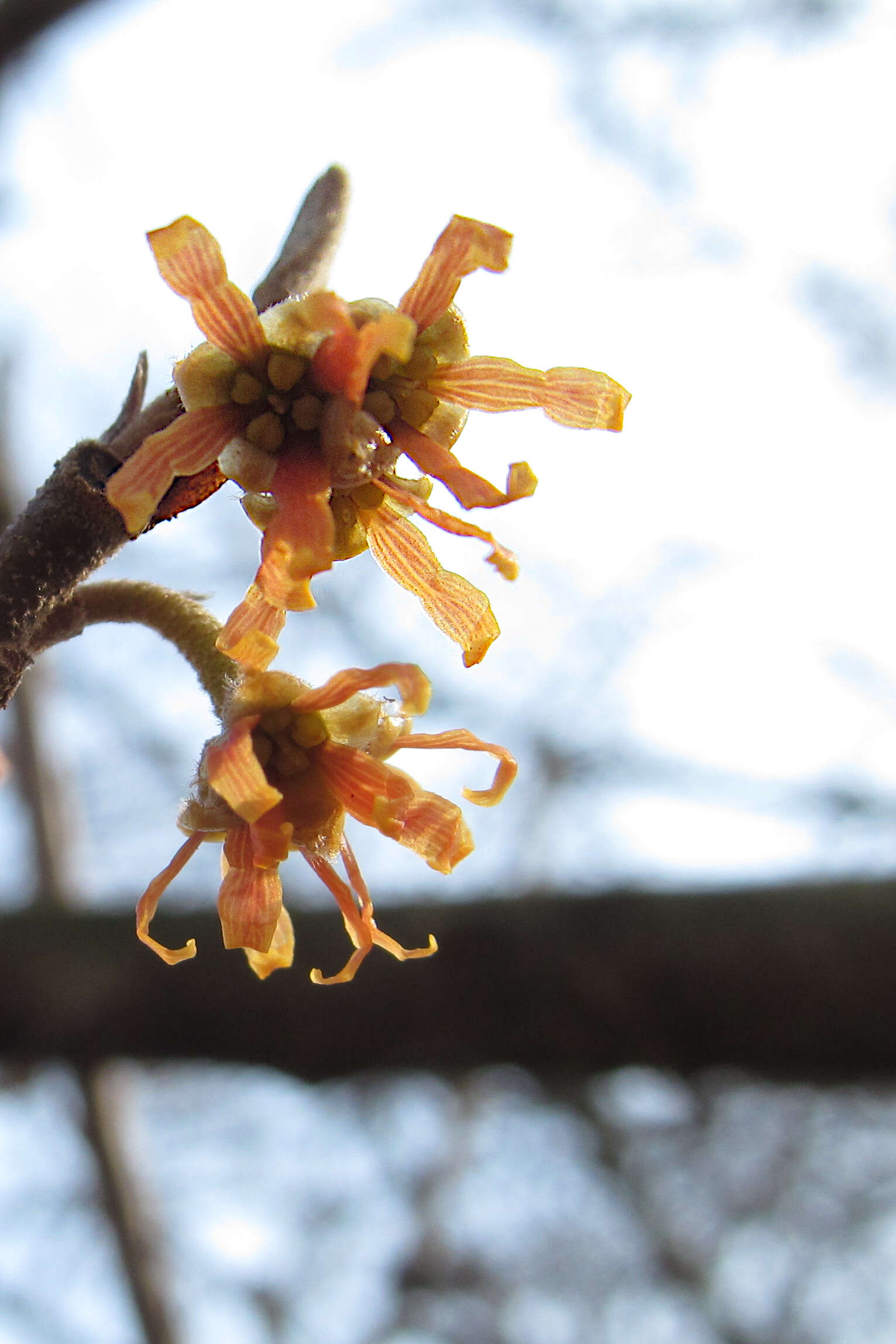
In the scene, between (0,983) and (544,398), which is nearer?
(544,398)

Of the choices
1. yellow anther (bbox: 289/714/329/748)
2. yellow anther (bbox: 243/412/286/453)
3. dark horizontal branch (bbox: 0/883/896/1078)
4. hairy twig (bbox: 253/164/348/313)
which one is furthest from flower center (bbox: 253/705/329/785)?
dark horizontal branch (bbox: 0/883/896/1078)

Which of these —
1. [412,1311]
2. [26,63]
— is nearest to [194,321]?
[26,63]

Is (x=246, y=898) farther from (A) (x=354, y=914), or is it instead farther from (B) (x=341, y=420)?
(B) (x=341, y=420)

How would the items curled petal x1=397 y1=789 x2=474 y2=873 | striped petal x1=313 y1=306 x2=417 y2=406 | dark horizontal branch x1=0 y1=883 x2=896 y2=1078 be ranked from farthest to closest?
dark horizontal branch x1=0 y1=883 x2=896 y2=1078 < curled petal x1=397 y1=789 x2=474 y2=873 < striped petal x1=313 y1=306 x2=417 y2=406

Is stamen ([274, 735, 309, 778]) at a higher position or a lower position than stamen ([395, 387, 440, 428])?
lower

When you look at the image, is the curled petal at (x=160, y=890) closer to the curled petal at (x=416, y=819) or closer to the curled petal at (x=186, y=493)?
the curled petal at (x=416, y=819)

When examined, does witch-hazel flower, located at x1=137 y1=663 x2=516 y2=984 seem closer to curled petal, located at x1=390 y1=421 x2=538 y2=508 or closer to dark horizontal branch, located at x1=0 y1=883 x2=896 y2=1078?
curled petal, located at x1=390 y1=421 x2=538 y2=508

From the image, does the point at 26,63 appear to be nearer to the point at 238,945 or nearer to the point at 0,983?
the point at 0,983
